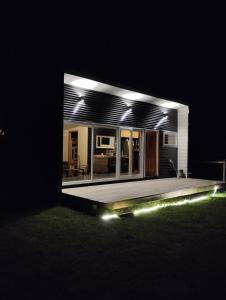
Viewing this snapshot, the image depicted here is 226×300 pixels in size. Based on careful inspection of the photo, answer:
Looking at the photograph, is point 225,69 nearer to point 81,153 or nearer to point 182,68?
point 182,68

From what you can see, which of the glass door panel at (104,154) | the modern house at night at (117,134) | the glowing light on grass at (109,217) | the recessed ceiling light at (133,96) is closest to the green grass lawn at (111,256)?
the glowing light on grass at (109,217)

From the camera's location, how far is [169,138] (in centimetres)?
1213

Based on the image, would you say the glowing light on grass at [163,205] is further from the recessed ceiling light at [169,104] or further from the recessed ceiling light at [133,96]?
the recessed ceiling light at [169,104]

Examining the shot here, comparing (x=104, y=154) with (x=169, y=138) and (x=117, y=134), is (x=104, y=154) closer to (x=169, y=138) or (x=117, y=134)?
(x=117, y=134)

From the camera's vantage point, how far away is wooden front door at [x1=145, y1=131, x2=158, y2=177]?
11.5 m

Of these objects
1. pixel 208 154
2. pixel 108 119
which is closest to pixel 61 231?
pixel 108 119

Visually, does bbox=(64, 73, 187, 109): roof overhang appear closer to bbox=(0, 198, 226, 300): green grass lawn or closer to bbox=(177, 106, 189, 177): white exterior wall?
bbox=(177, 106, 189, 177): white exterior wall

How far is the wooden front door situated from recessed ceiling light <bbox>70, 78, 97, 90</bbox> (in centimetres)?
421

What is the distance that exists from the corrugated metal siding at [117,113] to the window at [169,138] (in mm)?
192

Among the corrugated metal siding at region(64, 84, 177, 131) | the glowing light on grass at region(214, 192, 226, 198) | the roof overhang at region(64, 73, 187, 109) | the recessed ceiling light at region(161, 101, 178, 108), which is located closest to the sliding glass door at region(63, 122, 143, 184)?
the corrugated metal siding at region(64, 84, 177, 131)

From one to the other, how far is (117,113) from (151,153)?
3045mm

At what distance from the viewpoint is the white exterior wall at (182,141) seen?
12414 millimetres

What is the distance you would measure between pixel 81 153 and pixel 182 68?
8.05m

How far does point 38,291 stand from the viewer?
2.71 meters
